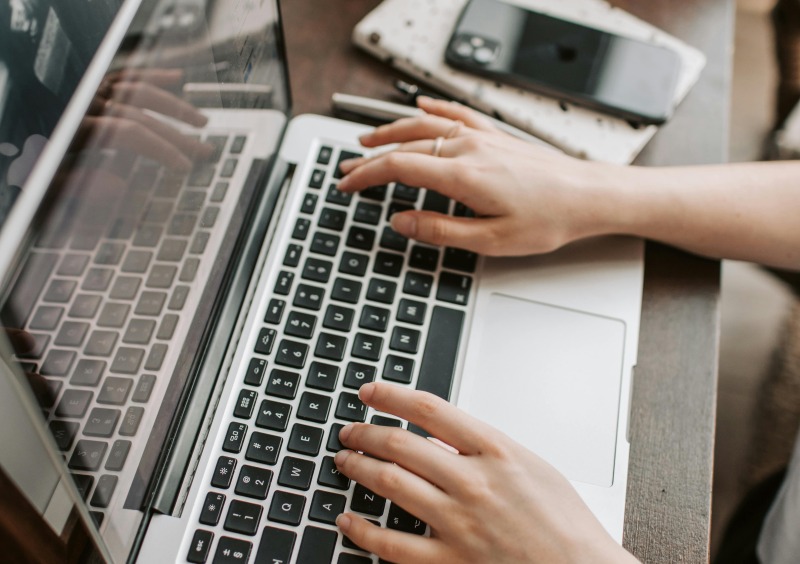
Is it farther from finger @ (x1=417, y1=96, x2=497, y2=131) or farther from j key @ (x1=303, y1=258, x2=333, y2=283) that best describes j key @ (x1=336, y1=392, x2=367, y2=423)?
finger @ (x1=417, y1=96, x2=497, y2=131)

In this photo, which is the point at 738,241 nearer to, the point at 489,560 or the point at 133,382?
the point at 489,560

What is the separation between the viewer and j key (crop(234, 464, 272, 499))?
0.48 m

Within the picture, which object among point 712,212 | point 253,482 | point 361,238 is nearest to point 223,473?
point 253,482

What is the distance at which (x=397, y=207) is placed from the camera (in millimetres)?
630

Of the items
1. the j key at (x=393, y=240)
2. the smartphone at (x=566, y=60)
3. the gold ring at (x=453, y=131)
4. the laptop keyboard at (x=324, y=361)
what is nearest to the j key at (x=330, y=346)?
the laptop keyboard at (x=324, y=361)

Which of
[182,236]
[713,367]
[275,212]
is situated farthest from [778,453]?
[182,236]

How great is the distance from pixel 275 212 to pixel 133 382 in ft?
0.77

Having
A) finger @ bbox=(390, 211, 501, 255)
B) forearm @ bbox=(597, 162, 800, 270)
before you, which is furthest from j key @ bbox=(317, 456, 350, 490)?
forearm @ bbox=(597, 162, 800, 270)

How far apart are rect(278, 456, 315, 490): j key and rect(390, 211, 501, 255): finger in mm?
215

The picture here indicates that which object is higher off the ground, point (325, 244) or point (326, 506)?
point (325, 244)

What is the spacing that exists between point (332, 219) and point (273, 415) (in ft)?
0.63

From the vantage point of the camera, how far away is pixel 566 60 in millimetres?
702

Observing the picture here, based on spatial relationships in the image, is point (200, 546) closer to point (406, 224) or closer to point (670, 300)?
point (406, 224)

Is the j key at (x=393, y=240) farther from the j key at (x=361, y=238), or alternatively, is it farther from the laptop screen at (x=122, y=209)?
the laptop screen at (x=122, y=209)
